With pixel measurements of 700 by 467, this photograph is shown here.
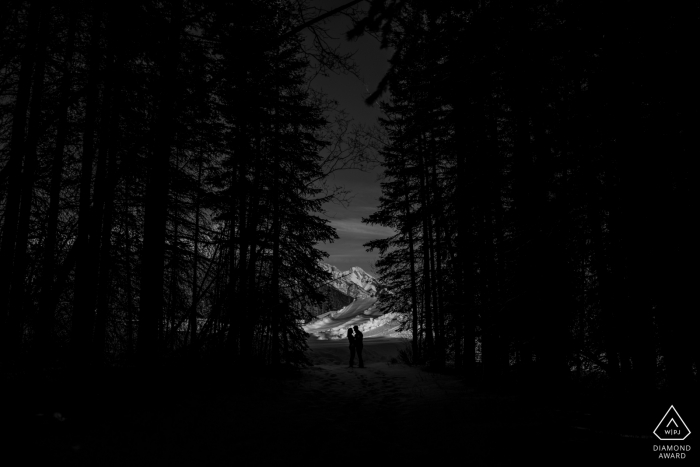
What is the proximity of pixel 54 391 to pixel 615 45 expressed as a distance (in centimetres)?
800

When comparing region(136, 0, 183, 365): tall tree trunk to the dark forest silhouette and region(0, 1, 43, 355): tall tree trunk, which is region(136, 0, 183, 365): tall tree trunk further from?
region(0, 1, 43, 355): tall tree trunk

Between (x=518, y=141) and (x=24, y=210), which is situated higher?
(x=518, y=141)

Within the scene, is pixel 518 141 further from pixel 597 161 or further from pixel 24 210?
pixel 24 210

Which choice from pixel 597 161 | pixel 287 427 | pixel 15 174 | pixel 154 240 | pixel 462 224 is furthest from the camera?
pixel 462 224

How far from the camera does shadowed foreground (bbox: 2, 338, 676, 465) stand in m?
3.28

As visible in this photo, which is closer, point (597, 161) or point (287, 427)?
point (597, 161)

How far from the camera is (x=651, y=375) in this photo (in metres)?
4.71

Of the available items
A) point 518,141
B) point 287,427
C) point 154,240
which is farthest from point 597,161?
point 154,240

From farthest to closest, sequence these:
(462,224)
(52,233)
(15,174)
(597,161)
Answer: (462,224) → (52,233) → (15,174) → (597,161)

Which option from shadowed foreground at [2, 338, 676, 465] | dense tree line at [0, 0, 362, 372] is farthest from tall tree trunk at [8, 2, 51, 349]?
shadowed foreground at [2, 338, 676, 465]

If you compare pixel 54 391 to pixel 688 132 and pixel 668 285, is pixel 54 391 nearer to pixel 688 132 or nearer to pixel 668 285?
pixel 668 285

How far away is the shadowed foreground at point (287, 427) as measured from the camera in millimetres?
3281

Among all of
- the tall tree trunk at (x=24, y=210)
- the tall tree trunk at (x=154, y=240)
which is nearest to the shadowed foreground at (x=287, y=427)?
the tall tree trunk at (x=154, y=240)

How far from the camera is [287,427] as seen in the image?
4887mm
